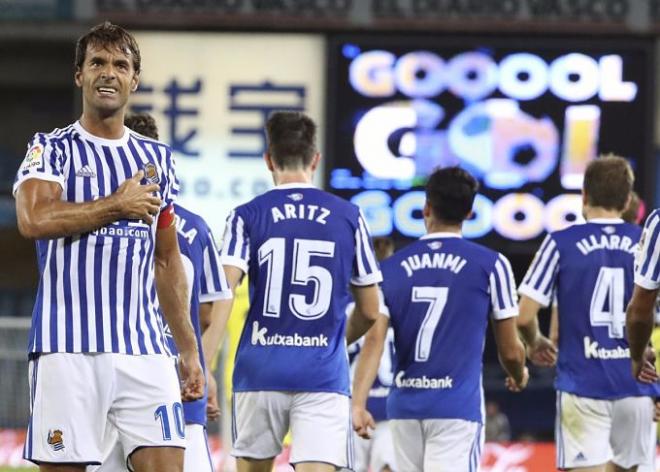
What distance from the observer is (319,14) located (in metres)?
17.5

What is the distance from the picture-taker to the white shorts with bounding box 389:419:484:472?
26.9 feet

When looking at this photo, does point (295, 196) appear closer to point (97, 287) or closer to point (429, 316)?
point (429, 316)

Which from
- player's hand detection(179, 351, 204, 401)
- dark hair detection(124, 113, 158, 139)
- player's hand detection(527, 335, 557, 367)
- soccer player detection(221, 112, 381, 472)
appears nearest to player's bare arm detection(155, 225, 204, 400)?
player's hand detection(179, 351, 204, 401)

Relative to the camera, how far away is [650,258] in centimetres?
690

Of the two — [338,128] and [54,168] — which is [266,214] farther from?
[338,128]

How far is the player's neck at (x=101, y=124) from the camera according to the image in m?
6.19

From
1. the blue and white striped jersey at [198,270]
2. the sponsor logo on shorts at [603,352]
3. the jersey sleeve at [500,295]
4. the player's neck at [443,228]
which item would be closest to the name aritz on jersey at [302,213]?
the blue and white striped jersey at [198,270]

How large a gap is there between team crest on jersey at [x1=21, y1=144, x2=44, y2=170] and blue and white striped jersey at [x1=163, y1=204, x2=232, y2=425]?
1.48 m

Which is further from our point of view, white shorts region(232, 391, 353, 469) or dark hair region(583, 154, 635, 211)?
dark hair region(583, 154, 635, 211)

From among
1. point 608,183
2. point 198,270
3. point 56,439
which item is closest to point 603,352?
point 608,183

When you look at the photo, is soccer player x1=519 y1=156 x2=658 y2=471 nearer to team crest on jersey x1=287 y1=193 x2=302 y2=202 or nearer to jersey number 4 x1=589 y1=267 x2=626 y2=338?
jersey number 4 x1=589 y1=267 x2=626 y2=338

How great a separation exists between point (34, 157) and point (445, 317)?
2746 millimetres

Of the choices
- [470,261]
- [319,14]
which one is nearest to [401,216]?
[319,14]

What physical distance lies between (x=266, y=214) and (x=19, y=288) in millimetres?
12828
